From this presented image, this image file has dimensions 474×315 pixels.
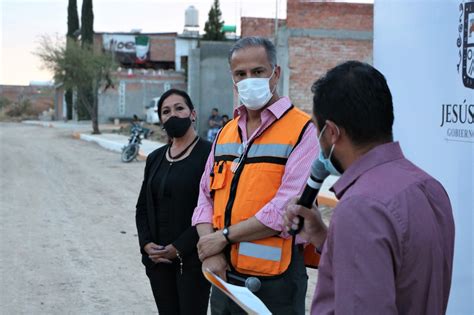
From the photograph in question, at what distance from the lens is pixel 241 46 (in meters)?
3.12

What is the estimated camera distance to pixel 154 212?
3.85 meters

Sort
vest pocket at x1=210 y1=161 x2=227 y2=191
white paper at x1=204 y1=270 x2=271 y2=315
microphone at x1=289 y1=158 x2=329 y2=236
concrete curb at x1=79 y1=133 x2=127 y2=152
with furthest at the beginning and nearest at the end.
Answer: concrete curb at x1=79 y1=133 x2=127 y2=152, vest pocket at x1=210 y1=161 x2=227 y2=191, white paper at x1=204 y1=270 x2=271 y2=315, microphone at x1=289 y1=158 x2=329 y2=236

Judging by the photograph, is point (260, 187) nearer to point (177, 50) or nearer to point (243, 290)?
point (243, 290)

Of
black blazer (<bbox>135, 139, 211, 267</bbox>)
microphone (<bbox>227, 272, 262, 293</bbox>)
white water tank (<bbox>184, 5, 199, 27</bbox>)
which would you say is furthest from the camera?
white water tank (<bbox>184, 5, 199, 27</bbox>)

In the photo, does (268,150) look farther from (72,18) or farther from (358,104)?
(72,18)

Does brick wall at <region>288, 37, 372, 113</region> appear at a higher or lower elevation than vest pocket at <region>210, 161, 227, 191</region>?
higher

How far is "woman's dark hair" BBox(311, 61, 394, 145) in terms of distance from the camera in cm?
173

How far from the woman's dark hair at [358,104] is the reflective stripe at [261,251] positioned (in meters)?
1.23

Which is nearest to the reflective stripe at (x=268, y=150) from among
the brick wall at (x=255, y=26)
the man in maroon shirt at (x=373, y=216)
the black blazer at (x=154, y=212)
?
the black blazer at (x=154, y=212)

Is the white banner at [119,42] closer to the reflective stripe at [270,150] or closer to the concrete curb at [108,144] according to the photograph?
the concrete curb at [108,144]

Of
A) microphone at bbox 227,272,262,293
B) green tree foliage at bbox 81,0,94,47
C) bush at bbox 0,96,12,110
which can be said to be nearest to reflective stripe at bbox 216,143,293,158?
microphone at bbox 227,272,262,293

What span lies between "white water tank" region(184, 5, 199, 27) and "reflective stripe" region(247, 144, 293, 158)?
5312 centimetres

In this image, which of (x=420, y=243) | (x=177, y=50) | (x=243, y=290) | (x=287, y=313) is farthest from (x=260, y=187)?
(x=177, y=50)

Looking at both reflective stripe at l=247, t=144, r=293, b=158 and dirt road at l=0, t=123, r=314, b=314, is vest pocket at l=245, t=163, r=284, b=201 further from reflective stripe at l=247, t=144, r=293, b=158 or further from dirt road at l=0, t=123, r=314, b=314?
dirt road at l=0, t=123, r=314, b=314
